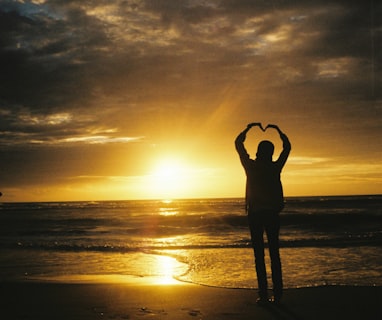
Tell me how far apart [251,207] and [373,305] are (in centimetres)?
206

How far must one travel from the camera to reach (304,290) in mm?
7305

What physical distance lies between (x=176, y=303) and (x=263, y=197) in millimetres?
1863

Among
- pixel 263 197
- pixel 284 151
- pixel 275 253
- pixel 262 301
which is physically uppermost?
pixel 284 151

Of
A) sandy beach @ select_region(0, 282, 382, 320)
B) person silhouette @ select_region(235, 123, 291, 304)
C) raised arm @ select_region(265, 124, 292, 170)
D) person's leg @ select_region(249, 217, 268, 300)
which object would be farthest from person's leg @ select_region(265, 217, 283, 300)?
raised arm @ select_region(265, 124, 292, 170)

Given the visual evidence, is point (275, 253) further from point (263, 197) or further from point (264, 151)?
point (264, 151)

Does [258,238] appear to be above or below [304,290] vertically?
above

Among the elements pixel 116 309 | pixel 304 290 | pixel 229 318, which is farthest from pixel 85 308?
pixel 304 290

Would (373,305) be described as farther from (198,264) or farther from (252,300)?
(198,264)

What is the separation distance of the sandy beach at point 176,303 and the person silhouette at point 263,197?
0.50 m

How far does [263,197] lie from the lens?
604 centimetres

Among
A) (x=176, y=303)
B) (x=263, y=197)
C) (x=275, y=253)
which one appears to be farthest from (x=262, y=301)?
(x=263, y=197)

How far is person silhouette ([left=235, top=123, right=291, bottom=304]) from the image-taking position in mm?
6031

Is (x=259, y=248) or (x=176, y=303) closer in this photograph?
(x=259, y=248)

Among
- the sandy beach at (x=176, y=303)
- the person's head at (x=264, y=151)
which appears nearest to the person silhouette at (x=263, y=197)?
the person's head at (x=264, y=151)
